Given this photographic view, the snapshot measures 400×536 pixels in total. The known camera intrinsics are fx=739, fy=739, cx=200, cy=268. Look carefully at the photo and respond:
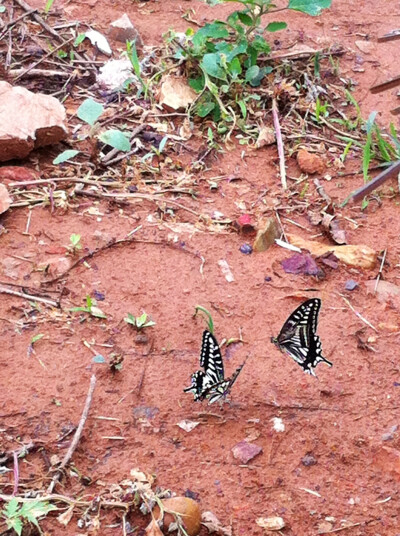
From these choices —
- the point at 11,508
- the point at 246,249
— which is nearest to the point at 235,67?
the point at 246,249

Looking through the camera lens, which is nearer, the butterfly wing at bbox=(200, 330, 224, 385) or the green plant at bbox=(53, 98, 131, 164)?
the butterfly wing at bbox=(200, 330, 224, 385)

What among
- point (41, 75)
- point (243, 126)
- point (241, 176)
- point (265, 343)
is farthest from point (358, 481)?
point (41, 75)

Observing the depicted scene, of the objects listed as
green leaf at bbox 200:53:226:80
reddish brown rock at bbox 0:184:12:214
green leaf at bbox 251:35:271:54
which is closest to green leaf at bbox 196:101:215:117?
green leaf at bbox 200:53:226:80

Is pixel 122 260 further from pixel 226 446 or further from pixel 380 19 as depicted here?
pixel 380 19

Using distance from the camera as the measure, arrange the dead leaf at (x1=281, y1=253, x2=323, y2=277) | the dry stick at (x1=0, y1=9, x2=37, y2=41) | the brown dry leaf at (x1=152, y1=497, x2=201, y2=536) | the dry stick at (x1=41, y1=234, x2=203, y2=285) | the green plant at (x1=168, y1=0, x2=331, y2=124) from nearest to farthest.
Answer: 1. the brown dry leaf at (x1=152, y1=497, x2=201, y2=536)
2. the dry stick at (x1=41, y1=234, x2=203, y2=285)
3. the dead leaf at (x1=281, y1=253, x2=323, y2=277)
4. the green plant at (x1=168, y1=0, x2=331, y2=124)
5. the dry stick at (x1=0, y1=9, x2=37, y2=41)

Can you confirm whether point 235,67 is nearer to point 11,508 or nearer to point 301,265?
point 301,265

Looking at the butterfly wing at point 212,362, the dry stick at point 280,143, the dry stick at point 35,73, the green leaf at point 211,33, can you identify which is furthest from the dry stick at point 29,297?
the green leaf at point 211,33

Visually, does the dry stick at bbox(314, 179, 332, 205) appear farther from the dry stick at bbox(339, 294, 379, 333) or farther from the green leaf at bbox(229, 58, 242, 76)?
the green leaf at bbox(229, 58, 242, 76)
